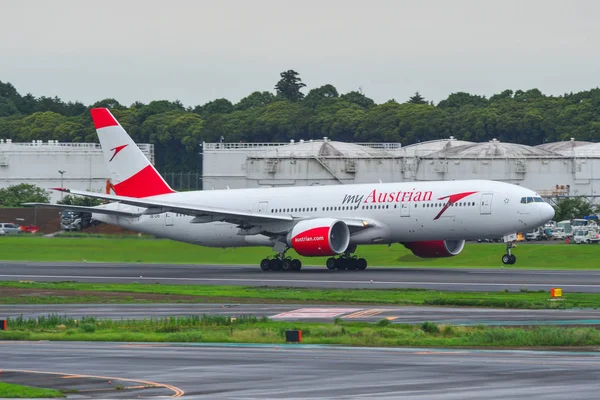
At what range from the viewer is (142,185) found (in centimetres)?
7050

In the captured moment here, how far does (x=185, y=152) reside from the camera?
19788 centimetres

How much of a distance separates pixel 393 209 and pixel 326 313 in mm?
23705

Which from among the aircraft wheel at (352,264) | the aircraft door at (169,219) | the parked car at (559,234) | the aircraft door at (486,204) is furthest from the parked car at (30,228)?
the aircraft door at (486,204)

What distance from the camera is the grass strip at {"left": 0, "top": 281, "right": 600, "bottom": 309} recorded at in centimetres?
3962

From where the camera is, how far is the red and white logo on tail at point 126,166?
231ft

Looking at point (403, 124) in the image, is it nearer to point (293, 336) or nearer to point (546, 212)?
point (546, 212)

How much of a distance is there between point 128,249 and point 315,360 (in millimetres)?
51935

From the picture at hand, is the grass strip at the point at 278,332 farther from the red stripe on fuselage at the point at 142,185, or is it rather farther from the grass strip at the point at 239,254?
the grass strip at the point at 239,254

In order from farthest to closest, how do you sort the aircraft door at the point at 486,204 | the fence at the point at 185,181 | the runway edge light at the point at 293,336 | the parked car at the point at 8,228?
the fence at the point at 185,181, the parked car at the point at 8,228, the aircraft door at the point at 486,204, the runway edge light at the point at 293,336

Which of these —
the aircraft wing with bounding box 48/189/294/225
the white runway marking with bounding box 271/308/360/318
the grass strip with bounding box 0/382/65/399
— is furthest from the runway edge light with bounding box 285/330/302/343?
the aircraft wing with bounding box 48/189/294/225

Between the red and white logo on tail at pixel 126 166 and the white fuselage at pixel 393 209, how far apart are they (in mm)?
2255

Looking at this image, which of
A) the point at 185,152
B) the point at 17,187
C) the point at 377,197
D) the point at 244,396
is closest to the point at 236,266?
the point at 377,197

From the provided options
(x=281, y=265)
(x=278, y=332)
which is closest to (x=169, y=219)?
(x=281, y=265)

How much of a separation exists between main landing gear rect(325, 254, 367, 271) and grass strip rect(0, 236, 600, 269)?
291 inches
